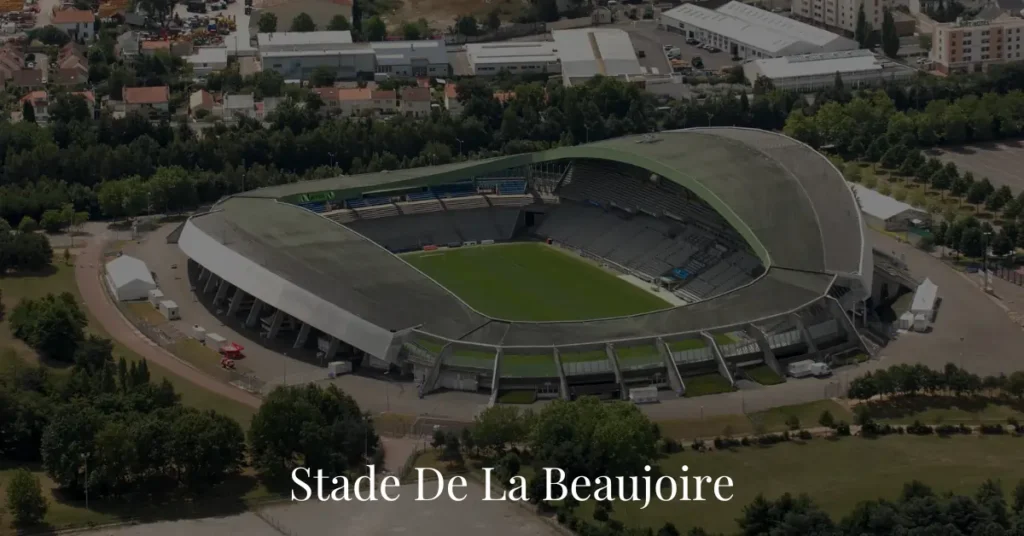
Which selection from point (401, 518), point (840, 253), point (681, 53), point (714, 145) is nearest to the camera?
point (401, 518)

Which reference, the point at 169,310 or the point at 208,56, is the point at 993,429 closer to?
the point at 169,310

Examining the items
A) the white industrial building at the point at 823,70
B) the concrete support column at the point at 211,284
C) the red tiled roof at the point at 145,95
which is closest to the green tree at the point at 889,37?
the white industrial building at the point at 823,70

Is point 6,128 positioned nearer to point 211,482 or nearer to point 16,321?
point 16,321

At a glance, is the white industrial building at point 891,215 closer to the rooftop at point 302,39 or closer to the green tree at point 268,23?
the rooftop at point 302,39

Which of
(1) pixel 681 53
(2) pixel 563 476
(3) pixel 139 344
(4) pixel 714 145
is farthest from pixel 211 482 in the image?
(1) pixel 681 53

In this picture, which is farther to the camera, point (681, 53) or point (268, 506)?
point (681, 53)

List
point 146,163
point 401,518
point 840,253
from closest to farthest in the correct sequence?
point 401,518 < point 840,253 < point 146,163
